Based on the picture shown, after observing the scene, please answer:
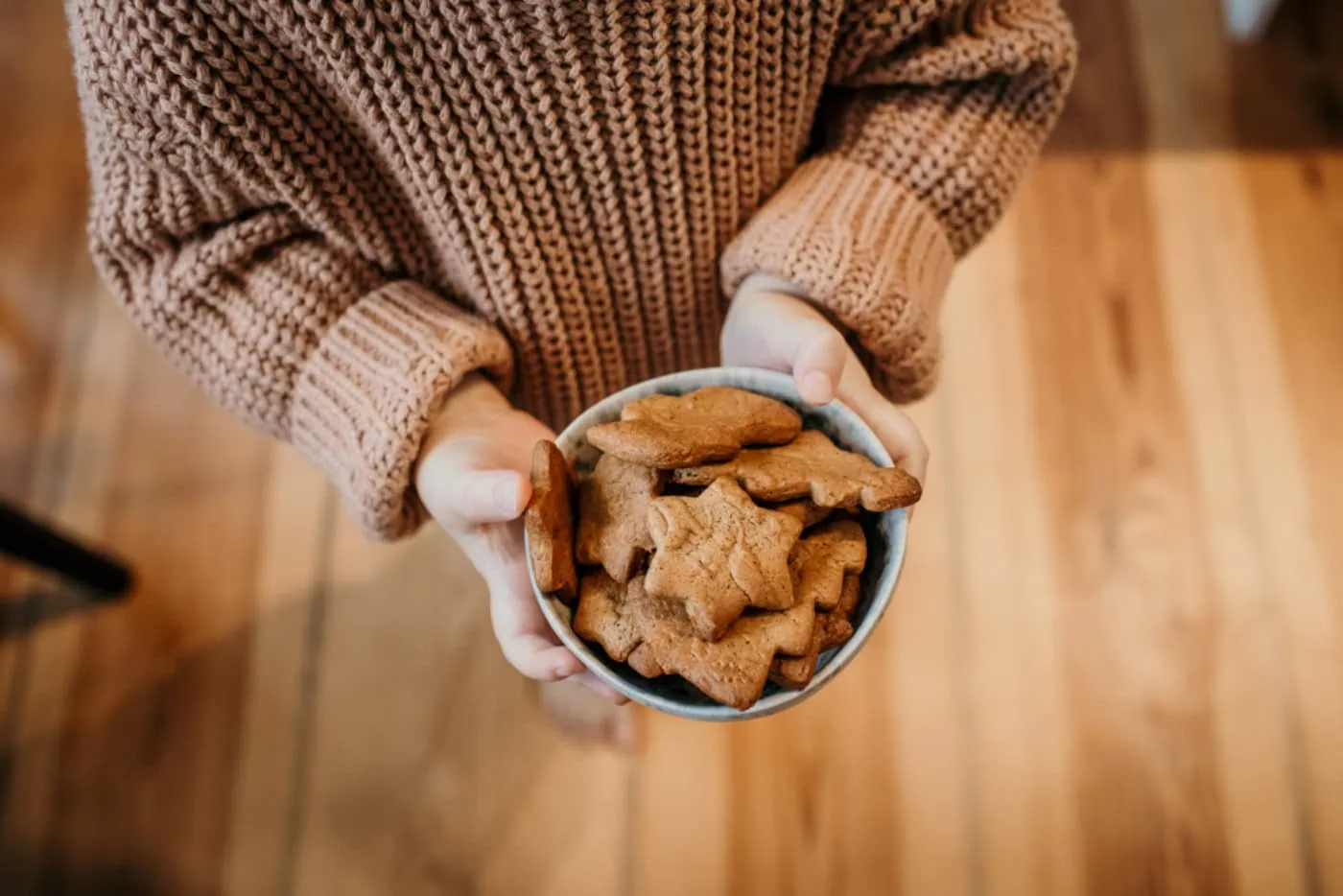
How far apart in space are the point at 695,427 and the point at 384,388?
189mm

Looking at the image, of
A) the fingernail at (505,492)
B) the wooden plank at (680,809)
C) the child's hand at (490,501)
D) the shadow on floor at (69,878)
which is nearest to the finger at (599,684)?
→ the child's hand at (490,501)

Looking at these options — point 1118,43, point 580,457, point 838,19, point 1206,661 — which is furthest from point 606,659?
point 1118,43

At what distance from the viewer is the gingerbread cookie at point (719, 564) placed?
43 centimetres

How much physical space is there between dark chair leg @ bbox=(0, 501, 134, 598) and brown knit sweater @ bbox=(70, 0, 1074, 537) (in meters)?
0.52

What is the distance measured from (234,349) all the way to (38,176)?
1007 millimetres

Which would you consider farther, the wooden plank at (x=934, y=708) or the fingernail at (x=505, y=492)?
the wooden plank at (x=934, y=708)

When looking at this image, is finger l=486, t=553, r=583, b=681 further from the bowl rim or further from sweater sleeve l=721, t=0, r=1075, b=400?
sweater sleeve l=721, t=0, r=1075, b=400

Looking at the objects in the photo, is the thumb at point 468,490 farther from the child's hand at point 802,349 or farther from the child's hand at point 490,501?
the child's hand at point 802,349

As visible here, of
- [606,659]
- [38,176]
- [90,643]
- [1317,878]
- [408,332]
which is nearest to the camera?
[606,659]

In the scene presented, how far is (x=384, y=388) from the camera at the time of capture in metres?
0.55

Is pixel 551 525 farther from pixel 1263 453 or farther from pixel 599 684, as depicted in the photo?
pixel 1263 453

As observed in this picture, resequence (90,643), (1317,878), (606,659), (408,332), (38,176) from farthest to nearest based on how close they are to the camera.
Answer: (38,176) < (90,643) < (1317,878) < (408,332) < (606,659)

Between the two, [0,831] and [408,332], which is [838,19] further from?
[0,831]

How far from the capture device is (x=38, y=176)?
133 cm
